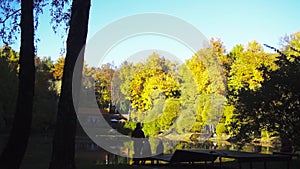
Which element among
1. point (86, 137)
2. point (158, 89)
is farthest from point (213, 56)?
point (86, 137)

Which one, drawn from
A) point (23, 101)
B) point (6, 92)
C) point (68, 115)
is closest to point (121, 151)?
point (6, 92)

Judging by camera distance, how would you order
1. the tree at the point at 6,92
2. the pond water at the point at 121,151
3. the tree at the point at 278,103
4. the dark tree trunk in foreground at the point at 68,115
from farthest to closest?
the tree at the point at 6,92 → the pond water at the point at 121,151 → the tree at the point at 278,103 → the dark tree trunk in foreground at the point at 68,115

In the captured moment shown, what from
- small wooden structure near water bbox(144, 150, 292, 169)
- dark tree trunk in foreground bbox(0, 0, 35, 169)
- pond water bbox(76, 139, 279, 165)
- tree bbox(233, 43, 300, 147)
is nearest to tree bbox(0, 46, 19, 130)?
pond water bbox(76, 139, 279, 165)

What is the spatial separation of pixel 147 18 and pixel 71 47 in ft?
56.2

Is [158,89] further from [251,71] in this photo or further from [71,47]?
[71,47]

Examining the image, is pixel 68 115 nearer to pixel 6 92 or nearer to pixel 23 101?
pixel 23 101

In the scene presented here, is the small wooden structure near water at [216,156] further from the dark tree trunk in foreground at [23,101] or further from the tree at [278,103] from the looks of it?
the dark tree trunk in foreground at [23,101]

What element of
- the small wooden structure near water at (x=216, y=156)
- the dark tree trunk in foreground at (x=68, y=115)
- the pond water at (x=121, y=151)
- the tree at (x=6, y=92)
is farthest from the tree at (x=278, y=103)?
the tree at (x=6, y=92)

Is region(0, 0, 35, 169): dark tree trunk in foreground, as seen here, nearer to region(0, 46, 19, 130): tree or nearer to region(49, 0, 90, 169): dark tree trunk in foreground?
region(49, 0, 90, 169): dark tree trunk in foreground

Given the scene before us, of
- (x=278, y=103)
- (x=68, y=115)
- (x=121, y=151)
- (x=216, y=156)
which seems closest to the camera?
(x=68, y=115)

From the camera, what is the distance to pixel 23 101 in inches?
303

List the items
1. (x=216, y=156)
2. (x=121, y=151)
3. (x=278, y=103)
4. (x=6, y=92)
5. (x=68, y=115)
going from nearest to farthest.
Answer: (x=68, y=115)
(x=216, y=156)
(x=278, y=103)
(x=121, y=151)
(x=6, y=92)

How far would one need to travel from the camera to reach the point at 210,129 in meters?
30.6

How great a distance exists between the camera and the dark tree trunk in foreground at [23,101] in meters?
7.45
